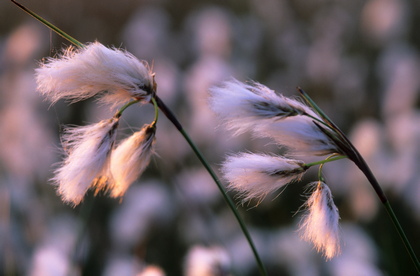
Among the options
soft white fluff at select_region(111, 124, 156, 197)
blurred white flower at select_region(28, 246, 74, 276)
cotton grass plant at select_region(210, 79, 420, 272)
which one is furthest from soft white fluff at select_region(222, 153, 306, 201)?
blurred white flower at select_region(28, 246, 74, 276)

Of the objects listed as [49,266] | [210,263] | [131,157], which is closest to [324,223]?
[131,157]

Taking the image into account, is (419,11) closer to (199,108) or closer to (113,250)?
(199,108)

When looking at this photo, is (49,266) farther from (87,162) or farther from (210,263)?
(87,162)

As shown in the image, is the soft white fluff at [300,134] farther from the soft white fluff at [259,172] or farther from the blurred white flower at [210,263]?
the blurred white flower at [210,263]

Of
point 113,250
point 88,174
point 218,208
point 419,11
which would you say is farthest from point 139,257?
point 419,11

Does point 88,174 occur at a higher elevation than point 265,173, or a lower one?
higher

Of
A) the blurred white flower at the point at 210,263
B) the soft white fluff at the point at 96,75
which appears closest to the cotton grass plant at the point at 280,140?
the soft white fluff at the point at 96,75
